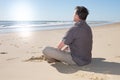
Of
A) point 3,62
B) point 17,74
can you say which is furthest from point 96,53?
point 17,74

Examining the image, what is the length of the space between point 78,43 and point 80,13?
0.64m

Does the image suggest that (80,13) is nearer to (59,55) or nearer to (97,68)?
(59,55)

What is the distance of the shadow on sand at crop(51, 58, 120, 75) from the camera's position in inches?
205

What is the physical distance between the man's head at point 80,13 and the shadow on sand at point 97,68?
1.01 meters

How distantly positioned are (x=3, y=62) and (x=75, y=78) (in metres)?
2.45

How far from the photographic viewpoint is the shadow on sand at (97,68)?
520 centimetres

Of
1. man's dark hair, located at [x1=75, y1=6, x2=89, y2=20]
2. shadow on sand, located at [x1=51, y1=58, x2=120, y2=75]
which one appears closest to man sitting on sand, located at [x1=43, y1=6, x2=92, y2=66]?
man's dark hair, located at [x1=75, y1=6, x2=89, y2=20]

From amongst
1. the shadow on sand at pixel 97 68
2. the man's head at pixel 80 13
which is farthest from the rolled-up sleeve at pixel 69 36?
the shadow on sand at pixel 97 68

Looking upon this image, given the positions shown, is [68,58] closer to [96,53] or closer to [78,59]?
[78,59]

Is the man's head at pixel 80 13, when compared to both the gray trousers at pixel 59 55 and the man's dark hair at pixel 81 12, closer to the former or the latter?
the man's dark hair at pixel 81 12

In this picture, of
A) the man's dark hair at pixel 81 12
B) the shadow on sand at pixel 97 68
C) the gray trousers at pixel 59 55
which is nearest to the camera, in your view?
the shadow on sand at pixel 97 68

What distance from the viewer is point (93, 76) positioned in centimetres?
479

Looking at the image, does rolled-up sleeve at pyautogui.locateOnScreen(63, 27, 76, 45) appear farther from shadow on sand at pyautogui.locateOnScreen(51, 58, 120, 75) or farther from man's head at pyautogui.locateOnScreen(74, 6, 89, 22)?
shadow on sand at pyautogui.locateOnScreen(51, 58, 120, 75)

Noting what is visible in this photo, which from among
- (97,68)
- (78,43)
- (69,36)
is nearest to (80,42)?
(78,43)
